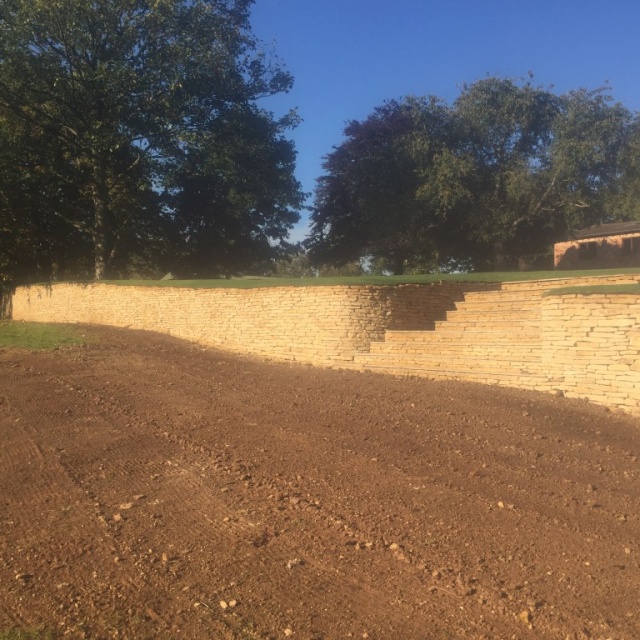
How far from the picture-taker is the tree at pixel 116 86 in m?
20.8

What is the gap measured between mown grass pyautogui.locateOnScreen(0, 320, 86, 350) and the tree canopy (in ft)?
38.8

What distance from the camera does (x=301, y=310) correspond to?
12.9 m

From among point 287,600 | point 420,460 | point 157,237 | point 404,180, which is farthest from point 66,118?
point 287,600

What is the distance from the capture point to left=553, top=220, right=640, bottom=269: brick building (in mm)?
27188

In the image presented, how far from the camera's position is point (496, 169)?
2309 centimetres

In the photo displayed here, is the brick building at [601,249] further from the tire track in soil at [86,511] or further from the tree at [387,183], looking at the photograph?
the tire track in soil at [86,511]

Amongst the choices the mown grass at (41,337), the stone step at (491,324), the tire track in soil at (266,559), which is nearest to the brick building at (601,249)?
the stone step at (491,324)

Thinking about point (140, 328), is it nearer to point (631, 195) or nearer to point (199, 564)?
point (199, 564)

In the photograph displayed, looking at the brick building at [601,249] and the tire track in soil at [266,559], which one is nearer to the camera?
the tire track in soil at [266,559]

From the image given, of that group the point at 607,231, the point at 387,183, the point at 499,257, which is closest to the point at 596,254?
the point at 607,231

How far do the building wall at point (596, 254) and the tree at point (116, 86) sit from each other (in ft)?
40.2

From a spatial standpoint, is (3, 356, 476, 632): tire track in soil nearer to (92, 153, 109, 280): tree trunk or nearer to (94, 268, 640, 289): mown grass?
(94, 268, 640, 289): mown grass

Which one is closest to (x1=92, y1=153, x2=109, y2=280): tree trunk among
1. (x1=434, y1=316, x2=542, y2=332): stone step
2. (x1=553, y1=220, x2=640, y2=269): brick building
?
(x1=434, y1=316, x2=542, y2=332): stone step

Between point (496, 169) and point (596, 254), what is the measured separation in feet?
27.1
